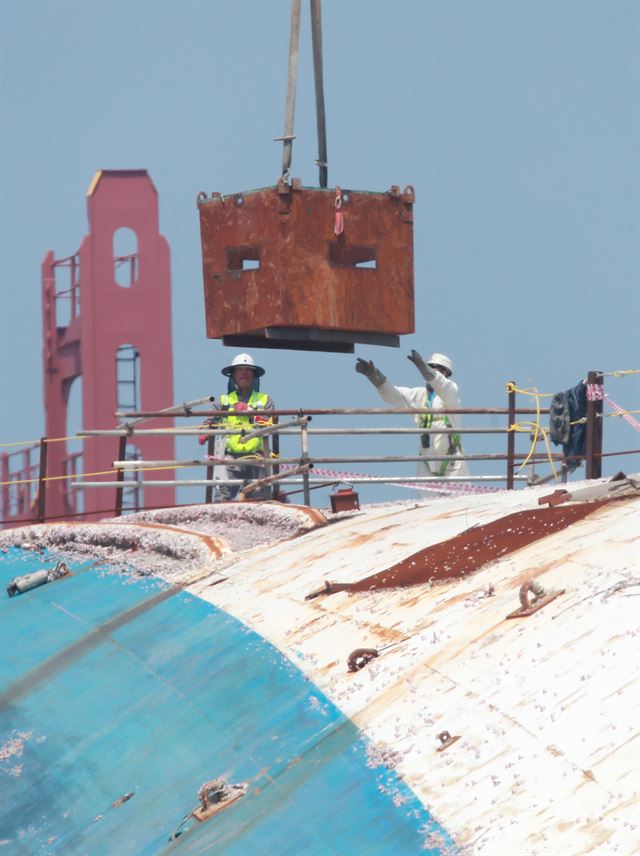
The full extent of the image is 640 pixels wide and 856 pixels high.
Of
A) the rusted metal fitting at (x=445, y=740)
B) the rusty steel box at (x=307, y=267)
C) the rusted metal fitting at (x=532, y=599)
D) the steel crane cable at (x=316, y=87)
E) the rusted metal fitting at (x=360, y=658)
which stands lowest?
the rusted metal fitting at (x=445, y=740)

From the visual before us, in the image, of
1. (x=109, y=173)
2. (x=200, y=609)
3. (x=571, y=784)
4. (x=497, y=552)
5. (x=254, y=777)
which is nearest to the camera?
(x=571, y=784)

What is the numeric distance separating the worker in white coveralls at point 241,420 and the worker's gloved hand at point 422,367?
163 centimetres

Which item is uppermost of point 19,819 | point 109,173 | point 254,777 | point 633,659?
point 109,173

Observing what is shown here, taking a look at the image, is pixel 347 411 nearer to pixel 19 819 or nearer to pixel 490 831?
pixel 19 819

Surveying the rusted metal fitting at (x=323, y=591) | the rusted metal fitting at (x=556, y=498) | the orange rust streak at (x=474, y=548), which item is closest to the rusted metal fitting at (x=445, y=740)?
the orange rust streak at (x=474, y=548)

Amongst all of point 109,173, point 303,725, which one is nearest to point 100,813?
point 303,725

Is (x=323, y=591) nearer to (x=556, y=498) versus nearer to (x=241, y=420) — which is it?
(x=556, y=498)

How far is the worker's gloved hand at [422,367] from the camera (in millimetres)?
16797

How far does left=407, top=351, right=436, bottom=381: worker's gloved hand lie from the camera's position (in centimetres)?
1680

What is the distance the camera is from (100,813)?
29.0 feet

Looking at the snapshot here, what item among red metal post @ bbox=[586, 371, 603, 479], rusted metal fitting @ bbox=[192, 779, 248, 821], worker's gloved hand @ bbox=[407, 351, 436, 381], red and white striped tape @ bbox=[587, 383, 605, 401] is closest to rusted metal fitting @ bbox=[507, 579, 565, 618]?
rusted metal fitting @ bbox=[192, 779, 248, 821]

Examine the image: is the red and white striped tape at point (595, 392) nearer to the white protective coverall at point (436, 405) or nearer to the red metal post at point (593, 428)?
the red metal post at point (593, 428)

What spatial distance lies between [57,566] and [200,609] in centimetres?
337

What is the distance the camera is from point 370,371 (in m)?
16.9
